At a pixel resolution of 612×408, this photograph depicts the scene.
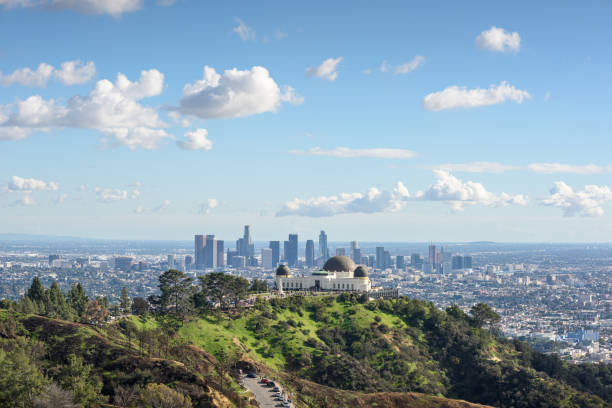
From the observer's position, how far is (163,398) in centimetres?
4950

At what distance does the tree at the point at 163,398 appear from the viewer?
49.3 meters

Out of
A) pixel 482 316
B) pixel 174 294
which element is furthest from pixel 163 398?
pixel 482 316

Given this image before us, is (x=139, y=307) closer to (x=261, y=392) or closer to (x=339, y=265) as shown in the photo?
(x=261, y=392)

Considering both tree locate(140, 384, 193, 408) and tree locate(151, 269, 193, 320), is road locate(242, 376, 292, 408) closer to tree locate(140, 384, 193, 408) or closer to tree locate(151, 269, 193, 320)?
tree locate(140, 384, 193, 408)

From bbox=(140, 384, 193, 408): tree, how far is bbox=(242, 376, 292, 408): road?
1145cm

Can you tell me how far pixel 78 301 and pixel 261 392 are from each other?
38.3m

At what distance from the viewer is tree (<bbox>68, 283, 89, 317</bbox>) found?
88875 mm

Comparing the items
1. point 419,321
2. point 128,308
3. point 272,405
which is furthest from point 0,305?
point 419,321

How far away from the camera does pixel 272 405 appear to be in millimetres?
61156

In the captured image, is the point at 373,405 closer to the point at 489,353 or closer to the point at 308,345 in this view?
the point at 308,345

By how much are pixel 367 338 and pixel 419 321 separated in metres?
15.7

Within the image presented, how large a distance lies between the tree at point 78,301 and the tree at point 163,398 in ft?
132

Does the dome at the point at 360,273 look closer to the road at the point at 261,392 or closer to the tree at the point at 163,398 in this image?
the road at the point at 261,392

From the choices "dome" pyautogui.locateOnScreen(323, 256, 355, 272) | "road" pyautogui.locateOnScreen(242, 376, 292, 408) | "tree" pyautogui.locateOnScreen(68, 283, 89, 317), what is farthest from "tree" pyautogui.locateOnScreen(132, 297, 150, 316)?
"dome" pyautogui.locateOnScreen(323, 256, 355, 272)
